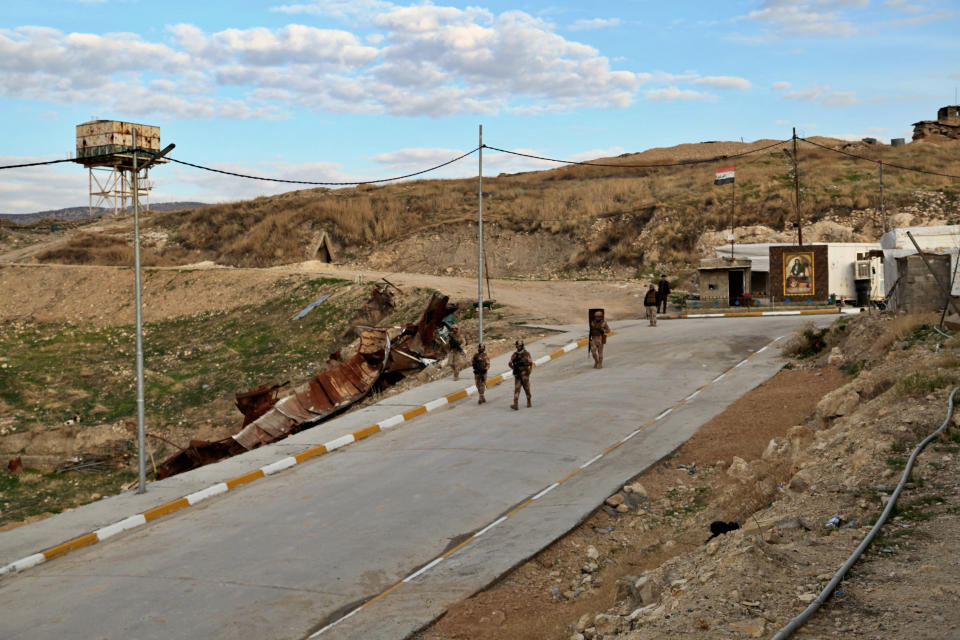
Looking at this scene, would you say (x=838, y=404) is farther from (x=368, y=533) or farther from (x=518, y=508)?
(x=368, y=533)

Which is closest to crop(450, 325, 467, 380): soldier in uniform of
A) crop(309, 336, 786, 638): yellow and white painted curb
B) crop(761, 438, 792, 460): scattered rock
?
crop(309, 336, 786, 638): yellow and white painted curb

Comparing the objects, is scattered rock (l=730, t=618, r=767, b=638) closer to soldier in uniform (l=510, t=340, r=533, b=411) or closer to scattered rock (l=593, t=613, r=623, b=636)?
scattered rock (l=593, t=613, r=623, b=636)

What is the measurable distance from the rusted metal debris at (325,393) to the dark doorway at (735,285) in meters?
14.5

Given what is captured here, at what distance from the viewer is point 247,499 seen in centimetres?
1321

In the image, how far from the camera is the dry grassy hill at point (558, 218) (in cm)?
5372

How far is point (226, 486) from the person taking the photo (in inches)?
549

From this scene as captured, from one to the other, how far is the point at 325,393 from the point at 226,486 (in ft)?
26.8

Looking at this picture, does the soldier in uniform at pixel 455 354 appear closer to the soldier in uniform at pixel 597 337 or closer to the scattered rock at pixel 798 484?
the soldier in uniform at pixel 597 337

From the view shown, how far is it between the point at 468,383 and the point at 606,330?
437cm

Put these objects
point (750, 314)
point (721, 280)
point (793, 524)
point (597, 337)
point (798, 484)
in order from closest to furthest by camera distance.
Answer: point (793, 524), point (798, 484), point (597, 337), point (750, 314), point (721, 280)

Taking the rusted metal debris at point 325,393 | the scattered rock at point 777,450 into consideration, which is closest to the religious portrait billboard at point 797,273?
the rusted metal debris at point 325,393

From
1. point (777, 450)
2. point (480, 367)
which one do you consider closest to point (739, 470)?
point (777, 450)

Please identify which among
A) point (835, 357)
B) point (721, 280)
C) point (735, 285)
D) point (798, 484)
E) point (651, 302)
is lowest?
point (798, 484)

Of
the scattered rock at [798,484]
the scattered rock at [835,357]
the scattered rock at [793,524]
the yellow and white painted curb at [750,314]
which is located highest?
the yellow and white painted curb at [750,314]
